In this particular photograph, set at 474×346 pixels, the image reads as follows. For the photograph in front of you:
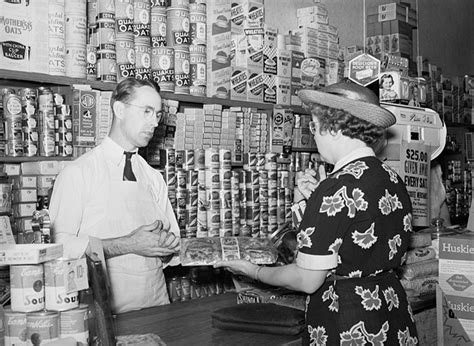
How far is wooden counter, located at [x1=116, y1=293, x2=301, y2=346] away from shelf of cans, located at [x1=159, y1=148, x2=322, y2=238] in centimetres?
107

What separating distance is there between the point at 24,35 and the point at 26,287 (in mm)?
1915

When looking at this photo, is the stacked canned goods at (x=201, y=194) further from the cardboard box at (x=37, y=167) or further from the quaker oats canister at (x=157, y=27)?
the cardboard box at (x=37, y=167)

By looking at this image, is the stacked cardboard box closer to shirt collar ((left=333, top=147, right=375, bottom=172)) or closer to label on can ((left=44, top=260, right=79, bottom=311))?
shirt collar ((left=333, top=147, right=375, bottom=172))

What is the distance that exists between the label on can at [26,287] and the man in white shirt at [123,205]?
127 centimetres

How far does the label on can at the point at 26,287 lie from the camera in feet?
5.40

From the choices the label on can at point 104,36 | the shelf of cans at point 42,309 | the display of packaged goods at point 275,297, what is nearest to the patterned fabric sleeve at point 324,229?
the display of packaged goods at point 275,297

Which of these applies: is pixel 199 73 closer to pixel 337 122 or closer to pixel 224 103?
pixel 224 103

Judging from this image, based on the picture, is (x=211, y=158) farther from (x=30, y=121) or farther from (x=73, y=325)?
(x=73, y=325)

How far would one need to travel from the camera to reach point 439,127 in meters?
4.03

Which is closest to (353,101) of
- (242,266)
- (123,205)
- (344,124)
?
(344,124)

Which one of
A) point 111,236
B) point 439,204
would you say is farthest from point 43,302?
point 439,204

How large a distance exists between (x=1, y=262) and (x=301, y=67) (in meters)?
3.53

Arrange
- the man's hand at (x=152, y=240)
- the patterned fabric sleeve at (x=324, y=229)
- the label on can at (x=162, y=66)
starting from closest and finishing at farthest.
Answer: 1. the patterned fabric sleeve at (x=324, y=229)
2. the man's hand at (x=152, y=240)
3. the label on can at (x=162, y=66)

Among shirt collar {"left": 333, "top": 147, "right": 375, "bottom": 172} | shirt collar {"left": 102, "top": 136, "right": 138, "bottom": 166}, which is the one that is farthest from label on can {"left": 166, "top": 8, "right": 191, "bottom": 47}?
shirt collar {"left": 333, "top": 147, "right": 375, "bottom": 172}
